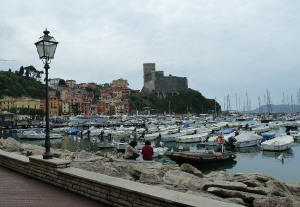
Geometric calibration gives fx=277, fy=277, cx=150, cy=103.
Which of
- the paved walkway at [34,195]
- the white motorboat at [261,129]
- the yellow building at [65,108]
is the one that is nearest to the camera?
the paved walkway at [34,195]

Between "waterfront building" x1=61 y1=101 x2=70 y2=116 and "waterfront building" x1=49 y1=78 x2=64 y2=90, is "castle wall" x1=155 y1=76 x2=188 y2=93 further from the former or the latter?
"waterfront building" x1=61 y1=101 x2=70 y2=116

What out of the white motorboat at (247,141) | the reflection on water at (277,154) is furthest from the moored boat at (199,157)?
the white motorboat at (247,141)

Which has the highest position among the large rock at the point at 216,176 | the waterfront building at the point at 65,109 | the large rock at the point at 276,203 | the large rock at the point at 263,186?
the waterfront building at the point at 65,109

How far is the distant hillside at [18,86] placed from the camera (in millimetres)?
125250

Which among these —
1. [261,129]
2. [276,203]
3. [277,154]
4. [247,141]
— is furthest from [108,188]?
[261,129]

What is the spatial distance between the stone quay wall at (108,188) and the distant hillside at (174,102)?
142 metres

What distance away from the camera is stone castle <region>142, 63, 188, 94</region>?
167000 millimetres

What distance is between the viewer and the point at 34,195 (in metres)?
6.17

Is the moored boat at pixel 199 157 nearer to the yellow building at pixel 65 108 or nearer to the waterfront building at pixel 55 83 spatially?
the yellow building at pixel 65 108

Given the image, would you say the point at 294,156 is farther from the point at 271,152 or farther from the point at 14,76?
the point at 14,76

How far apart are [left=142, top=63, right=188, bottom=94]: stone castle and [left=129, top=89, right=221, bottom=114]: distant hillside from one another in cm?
409

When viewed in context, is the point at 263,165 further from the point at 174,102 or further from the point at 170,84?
the point at 170,84

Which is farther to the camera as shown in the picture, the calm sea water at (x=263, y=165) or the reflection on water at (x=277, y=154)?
the reflection on water at (x=277, y=154)

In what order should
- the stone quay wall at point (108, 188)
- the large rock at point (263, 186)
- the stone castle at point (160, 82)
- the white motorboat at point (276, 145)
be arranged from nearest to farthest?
the stone quay wall at point (108, 188), the large rock at point (263, 186), the white motorboat at point (276, 145), the stone castle at point (160, 82)
